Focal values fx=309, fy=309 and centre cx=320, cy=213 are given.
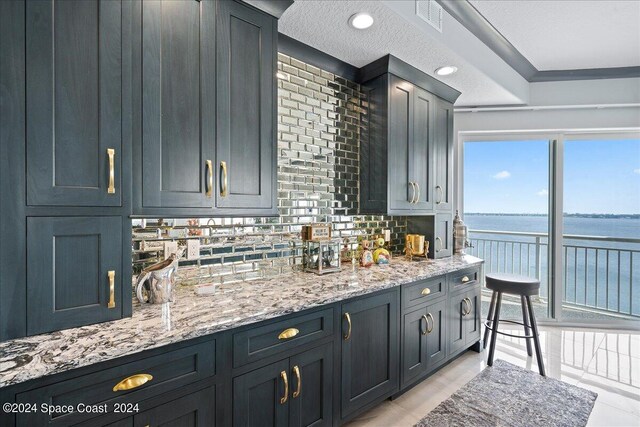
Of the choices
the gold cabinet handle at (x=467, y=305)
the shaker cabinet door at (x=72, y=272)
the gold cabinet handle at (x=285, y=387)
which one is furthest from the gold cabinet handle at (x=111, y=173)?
the gold cabinet handle at (x=467, y=305)

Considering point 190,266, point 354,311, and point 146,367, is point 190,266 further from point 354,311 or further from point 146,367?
point 354,311

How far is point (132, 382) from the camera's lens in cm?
111

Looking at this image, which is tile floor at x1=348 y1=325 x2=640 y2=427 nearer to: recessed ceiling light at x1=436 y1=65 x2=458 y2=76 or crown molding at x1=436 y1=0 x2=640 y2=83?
recessed ceiling light at x1=436 y1=65 x2=458 y2=76

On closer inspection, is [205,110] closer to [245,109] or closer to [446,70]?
[245,109]

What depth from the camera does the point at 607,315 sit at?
12.1ft

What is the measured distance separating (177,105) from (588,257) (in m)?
4.64

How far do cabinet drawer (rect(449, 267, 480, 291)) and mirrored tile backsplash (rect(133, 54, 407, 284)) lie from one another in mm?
784

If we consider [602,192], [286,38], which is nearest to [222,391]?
[286,38]

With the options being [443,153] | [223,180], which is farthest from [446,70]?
[223,180]

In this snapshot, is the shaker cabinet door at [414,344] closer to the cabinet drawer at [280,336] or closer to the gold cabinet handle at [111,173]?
the cabinet drawer at [280,336]

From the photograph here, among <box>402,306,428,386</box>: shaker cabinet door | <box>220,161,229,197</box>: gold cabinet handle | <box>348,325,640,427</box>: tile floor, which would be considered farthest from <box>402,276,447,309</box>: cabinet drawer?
<box>220,161,229,197</box>: gold cabinet handle

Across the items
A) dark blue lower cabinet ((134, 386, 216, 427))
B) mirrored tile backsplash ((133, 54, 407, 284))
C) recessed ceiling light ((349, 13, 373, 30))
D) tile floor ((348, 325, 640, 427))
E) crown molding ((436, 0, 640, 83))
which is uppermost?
crown molding ((436, 0, 640, 83))

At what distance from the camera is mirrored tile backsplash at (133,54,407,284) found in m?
1.84

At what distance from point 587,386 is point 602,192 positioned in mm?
2313
